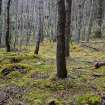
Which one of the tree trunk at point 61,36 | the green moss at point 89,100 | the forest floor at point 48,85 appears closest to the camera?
the green moss at point 89,100

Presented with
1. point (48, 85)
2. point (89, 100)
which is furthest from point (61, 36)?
point (89, 100)

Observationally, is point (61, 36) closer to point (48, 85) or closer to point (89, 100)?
point (48, 85)

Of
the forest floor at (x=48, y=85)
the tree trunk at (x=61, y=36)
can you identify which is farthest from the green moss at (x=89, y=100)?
the tree trunk at (x=61, y=36)

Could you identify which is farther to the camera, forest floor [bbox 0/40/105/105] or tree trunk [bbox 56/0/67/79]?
tree trunk [bbox 56/0/67/79]

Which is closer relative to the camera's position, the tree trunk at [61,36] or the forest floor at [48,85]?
the forest floor at [48,85]

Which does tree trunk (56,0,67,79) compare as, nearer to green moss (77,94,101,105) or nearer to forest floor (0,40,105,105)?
forest floor (0,40,105,105)

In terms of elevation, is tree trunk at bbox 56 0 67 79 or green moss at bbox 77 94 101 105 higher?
tree trunk at bbox 56 0 67 79

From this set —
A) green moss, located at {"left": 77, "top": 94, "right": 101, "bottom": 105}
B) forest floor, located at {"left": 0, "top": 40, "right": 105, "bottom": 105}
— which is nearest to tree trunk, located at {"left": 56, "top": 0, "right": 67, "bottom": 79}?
forest floor, located at {"left": 0, "top": 40, "right": 105, "bottom": 105}

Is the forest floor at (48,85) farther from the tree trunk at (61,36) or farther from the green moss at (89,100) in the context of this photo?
the tree trunk at (61,36)

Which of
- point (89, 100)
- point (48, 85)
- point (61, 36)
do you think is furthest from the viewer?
point (61, 36)

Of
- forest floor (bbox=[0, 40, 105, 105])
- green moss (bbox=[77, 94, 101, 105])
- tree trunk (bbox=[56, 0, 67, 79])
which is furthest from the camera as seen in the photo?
tree trunk (bbox=[56, 0, 67, 79])

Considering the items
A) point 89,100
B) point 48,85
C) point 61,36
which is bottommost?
point 89,100

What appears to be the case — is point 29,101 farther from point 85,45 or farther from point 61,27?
point 85,45

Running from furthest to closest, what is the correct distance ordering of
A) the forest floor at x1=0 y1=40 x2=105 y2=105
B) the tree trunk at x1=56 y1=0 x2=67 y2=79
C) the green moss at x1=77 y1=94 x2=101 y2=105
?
1. the tree trunk at x1=56 y1=0 x2=67 y2=79
2. the forest floor at x1=0 y1=40 x2=105 y2=105
3. the green moss at x1=77 y1=94 x2=101 y2=105
